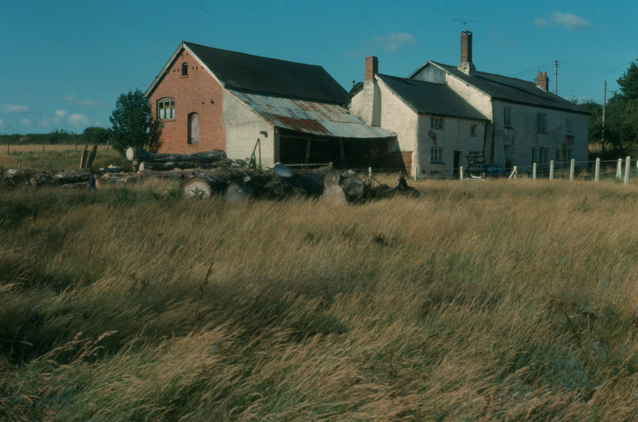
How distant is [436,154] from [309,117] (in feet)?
26.0

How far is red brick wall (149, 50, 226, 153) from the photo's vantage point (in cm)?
2520

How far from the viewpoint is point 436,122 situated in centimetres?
2716

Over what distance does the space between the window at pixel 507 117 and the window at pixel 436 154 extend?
18.9ft

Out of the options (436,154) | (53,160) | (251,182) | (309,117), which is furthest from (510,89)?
(53,160)

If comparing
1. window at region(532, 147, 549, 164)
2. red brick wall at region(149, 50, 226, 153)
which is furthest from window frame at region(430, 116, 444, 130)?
red brick wall at region(149, 50, 226, 153)

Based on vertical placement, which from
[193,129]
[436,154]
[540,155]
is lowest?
[436,154]

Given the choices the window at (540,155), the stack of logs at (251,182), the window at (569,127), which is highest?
the window at (569,127)

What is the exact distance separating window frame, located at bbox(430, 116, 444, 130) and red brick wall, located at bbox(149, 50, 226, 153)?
37.6 feet

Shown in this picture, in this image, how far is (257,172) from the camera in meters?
9.62

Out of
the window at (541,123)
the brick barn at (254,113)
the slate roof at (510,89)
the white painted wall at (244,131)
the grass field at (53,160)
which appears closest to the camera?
the white painted wall at (244,131)

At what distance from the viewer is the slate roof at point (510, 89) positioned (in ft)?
100

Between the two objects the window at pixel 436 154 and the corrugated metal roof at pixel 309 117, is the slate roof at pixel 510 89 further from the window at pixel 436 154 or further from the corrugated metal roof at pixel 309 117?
the corrugated metal roof at pixel 309 117

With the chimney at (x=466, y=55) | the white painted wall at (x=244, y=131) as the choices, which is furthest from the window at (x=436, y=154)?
the white painted wall at (x=244, y=131)

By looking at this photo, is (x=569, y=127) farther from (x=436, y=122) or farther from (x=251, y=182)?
(x=251, y=182)
